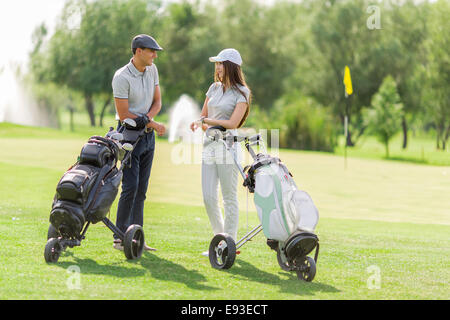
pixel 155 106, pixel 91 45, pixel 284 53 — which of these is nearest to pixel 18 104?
pixel 91 45

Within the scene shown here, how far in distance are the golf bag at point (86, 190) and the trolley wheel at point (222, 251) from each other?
0.95 meters

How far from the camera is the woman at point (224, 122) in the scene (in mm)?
5770

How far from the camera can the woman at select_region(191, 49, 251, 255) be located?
577 cm

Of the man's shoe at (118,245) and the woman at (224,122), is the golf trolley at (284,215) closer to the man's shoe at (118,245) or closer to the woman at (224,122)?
the woman at (224,122)

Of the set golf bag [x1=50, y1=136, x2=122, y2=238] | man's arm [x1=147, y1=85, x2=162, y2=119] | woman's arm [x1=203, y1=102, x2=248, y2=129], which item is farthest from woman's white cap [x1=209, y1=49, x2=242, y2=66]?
golf bag [x1=50, y1=136, x2=122, y2=238]

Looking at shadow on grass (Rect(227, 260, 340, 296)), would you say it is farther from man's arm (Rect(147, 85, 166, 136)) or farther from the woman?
Answer: man's arm (Rect(147, 85, 166, 136))

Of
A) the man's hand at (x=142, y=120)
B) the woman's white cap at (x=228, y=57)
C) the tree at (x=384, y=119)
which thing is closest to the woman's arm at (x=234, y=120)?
the woman's white cap at (x=228, y=57)

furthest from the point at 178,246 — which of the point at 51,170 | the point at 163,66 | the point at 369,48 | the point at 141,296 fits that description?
the point at 163,66

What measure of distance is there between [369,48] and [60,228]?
46.7 meters

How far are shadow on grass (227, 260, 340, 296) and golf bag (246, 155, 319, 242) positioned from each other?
0.34 metres

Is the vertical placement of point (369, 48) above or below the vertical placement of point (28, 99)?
above

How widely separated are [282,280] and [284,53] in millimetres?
54291
